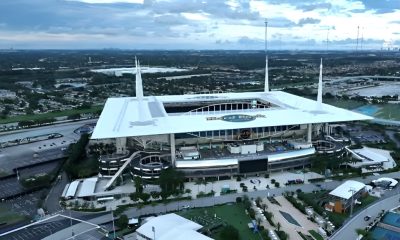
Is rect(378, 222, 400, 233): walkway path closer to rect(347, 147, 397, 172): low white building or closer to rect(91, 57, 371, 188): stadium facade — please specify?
rect(347, 147, 397, 172): low white building

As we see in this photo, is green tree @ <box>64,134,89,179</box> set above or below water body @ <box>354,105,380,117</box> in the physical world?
below

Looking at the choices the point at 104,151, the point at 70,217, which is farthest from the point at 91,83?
the point at 70,217

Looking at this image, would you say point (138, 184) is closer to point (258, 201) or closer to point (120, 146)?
point (120, 146)

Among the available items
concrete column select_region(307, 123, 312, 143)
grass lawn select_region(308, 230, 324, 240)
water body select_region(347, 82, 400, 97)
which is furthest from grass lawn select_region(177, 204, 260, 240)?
water body select_region(347, 82, 400, 97)

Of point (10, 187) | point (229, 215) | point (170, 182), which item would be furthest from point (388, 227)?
point (10, 187)

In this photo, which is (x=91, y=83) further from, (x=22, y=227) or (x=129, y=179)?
(x=22, y=227)

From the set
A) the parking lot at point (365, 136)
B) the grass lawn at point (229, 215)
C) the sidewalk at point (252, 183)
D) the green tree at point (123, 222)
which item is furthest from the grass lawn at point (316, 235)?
the parking lot at point (365, 136)
